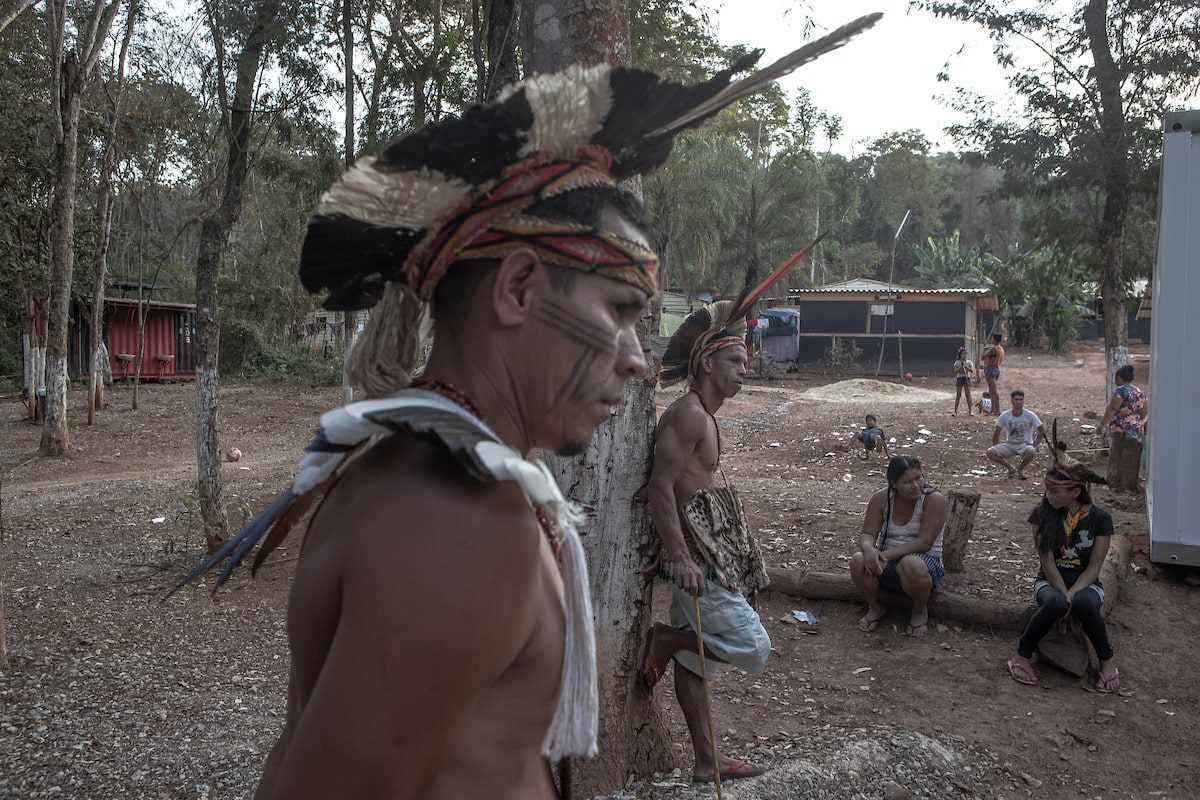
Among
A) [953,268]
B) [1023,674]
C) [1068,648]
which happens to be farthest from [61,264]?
[953,268]

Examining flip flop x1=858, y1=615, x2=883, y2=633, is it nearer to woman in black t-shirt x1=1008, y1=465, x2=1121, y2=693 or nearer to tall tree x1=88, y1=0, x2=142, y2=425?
woman in black t-shirt x1=1008, y1=465, x2=1121, y2=693

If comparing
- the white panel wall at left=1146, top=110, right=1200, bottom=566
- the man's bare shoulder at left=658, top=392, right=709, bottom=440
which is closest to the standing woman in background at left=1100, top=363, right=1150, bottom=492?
the white panel wall at left=1146, top=110, right=1200, bottom=566

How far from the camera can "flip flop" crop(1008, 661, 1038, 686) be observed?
18.0 feet

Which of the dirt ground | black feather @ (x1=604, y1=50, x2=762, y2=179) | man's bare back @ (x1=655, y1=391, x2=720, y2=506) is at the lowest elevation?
the dirt ground

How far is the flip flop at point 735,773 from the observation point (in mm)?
4137

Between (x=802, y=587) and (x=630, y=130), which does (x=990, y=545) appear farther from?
(x=630, y=130)

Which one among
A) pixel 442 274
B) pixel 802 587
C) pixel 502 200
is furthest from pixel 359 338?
pixel 802 587

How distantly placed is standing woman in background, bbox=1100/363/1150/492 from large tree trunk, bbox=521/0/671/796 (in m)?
9.12

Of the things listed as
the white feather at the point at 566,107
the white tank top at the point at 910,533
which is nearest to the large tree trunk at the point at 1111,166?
the white tank top at the point at 910,533

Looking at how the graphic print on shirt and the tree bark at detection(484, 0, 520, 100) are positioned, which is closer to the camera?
the graphic print on shirt

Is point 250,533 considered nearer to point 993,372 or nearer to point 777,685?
point 777,685

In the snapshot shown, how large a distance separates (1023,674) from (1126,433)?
684cm

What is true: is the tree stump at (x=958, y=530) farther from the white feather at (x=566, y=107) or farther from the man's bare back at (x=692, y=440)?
the white feather at (x=566, y=107)

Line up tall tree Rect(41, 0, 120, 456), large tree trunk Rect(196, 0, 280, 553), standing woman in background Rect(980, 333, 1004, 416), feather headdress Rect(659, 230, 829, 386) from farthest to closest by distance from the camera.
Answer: standing woman in background Rect(980, 333, 1004, 416)
tall tree Rect(41, 0, 120, 456)
large tree trunk Rect(196, 0, 280, 553)
feather headdress Rect(659, 230, 829, 386)
